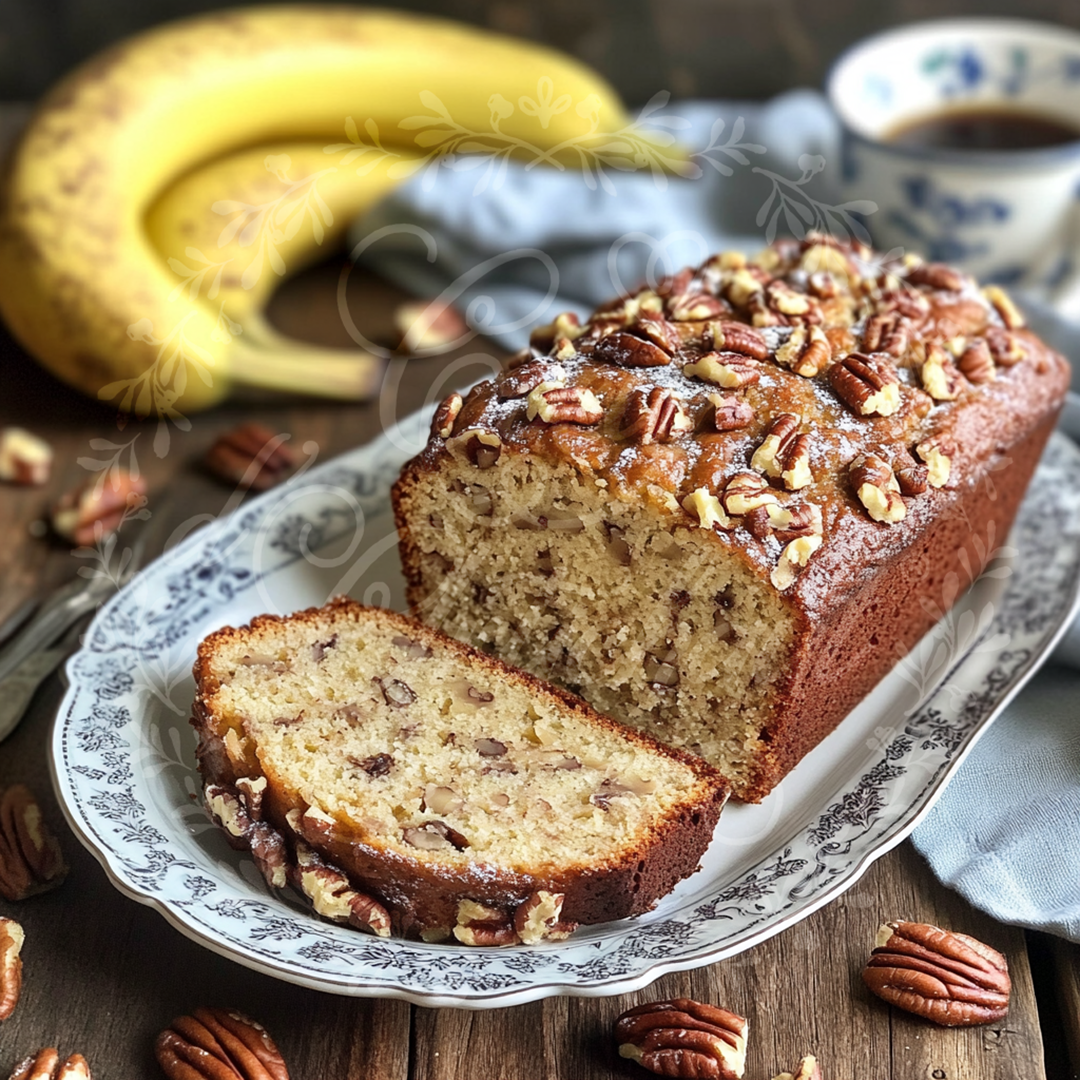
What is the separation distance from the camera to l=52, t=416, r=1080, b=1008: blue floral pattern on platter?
78.0 inches

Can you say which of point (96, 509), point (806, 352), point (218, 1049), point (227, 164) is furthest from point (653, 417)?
point (227, 164)

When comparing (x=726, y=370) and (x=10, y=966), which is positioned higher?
(x=726, y=370)

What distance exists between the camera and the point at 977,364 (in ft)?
8.65

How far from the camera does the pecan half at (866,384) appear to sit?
2412mm

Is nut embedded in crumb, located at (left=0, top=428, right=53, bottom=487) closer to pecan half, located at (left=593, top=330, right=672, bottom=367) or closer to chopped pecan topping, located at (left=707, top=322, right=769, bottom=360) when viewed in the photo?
pecan half, located at (left=593, top=330, right=672, bottom=367)

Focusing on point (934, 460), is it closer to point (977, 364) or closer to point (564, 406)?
point (977, 364)

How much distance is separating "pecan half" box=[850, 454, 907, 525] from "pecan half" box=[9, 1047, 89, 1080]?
1580mm

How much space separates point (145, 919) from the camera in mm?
2264

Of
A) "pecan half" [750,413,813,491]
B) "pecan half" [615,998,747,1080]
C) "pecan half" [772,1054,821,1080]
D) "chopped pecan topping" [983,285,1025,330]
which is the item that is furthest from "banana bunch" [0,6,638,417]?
"pecan half" [772,1054,821,1080]

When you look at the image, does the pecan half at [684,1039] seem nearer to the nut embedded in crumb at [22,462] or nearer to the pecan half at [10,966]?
the pecan half at [10,966]

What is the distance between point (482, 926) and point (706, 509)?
2.55 ft

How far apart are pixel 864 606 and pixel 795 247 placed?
94 centimetres

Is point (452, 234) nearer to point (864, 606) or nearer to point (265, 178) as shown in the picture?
point (265, 178)

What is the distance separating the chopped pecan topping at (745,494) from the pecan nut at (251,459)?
1.49m
